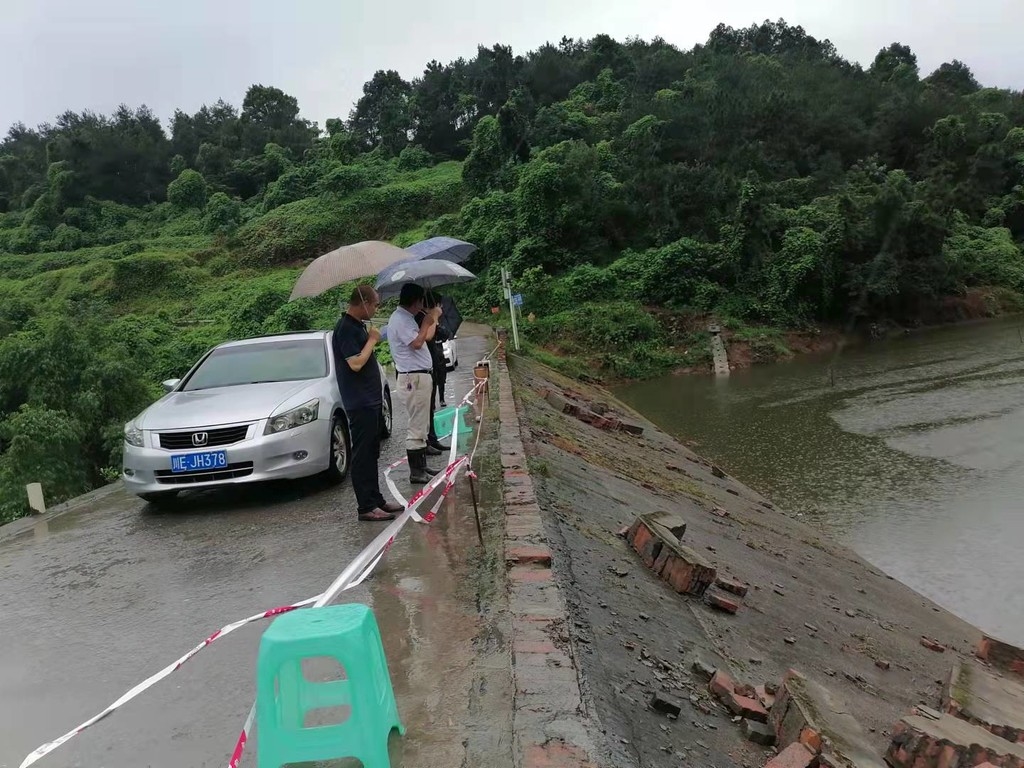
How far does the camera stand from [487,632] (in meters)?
3.84

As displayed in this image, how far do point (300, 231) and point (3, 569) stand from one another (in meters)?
43.4

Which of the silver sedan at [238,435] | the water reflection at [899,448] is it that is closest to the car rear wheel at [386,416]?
the silver sedan at [238,435]

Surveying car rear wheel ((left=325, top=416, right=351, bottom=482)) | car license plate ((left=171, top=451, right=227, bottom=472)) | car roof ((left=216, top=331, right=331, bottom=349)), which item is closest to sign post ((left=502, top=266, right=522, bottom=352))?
car roof ((left=216, top=331, right=331, bottom=349))

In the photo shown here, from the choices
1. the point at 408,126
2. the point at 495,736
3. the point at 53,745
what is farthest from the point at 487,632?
the point at 408,126

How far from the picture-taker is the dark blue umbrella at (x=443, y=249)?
881 centimetres

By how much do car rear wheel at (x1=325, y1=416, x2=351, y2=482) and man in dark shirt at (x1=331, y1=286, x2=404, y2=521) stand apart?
64.1 inches

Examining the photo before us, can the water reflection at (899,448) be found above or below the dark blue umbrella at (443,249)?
below

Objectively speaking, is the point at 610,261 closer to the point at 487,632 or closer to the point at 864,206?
the point at 864,206

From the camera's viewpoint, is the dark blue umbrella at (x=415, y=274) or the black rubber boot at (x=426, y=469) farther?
the black rubber boot at (x=426, y=469)

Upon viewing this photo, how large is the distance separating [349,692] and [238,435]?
454 centimetres

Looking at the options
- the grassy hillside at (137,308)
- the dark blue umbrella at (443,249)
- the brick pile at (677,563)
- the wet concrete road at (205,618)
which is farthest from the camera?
the grassy hillside at (137,308)

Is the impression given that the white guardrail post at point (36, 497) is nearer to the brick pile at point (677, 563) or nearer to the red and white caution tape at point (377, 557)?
the red and white caution tape at point (377, 557)

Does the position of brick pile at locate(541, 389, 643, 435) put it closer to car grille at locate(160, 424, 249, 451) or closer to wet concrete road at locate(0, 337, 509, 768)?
wet concrete road at locate(0, 337, 509, 768)

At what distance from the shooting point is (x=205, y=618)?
15.6ft
